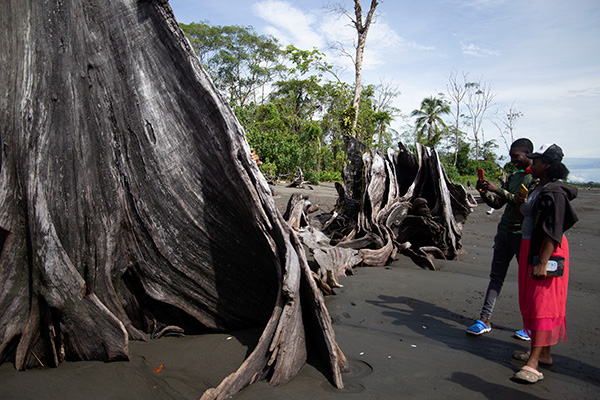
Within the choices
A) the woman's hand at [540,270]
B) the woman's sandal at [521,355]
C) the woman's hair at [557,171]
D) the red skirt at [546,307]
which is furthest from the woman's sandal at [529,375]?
the woman's hair at [557,171]

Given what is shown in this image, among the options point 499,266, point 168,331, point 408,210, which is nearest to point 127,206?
point 168,331

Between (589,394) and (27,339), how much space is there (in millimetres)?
3613

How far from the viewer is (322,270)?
16.0ft

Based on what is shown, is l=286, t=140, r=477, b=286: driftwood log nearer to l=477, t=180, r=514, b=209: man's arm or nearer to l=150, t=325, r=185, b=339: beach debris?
l=477, t=180, r=514, b=209: man's arm

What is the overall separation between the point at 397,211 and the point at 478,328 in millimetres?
3967

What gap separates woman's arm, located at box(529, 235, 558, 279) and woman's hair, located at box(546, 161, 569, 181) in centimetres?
49

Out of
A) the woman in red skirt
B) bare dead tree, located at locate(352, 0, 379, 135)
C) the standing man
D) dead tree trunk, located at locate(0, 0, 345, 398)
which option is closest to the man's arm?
the standing man

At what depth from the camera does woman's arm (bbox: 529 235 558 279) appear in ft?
9.57

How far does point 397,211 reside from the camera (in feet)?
24.6

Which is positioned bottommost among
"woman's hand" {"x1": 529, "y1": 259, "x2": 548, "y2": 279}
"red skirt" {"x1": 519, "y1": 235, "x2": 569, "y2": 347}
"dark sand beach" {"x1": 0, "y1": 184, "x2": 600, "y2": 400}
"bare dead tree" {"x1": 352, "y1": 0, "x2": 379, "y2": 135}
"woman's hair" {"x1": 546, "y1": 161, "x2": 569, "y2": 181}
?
"dark sand beach" {"x1": 0, "y1": 184, "x2": 600, "y2": 400}

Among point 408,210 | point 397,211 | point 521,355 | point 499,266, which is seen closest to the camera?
point 521,355

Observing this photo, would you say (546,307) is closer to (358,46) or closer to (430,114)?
(358,46)

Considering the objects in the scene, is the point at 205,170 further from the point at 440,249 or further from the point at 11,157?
the point at 440,249

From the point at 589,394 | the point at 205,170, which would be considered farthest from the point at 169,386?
the point at 589,394
